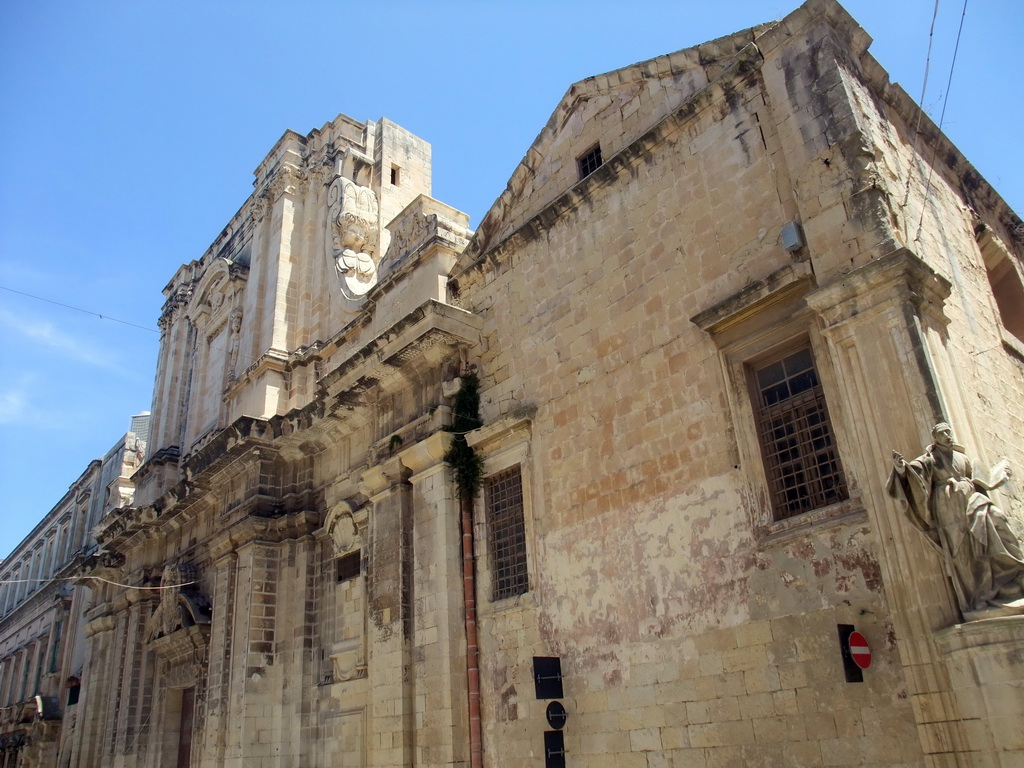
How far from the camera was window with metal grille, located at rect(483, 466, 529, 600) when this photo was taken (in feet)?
33.6

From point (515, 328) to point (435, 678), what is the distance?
14.9 ft

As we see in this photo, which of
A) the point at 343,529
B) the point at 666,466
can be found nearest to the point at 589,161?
the point at 666,466

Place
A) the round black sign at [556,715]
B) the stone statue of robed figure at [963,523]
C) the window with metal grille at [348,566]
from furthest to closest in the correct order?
the window with metal grille at [348,566]
the round black sign at [556,715]
the stone statue of robed figure at [963,523]

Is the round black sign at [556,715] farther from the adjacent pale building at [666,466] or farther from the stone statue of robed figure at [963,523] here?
the stone statue of robed figure at [963,523]

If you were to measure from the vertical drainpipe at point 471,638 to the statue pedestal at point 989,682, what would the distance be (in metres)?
5.58

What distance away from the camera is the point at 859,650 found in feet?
21.1

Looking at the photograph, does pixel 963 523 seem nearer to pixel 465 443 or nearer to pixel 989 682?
pixel 989 682

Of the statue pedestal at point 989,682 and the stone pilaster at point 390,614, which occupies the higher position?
the stone pilaster at point 390,614

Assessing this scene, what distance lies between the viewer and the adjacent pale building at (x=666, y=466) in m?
6.52

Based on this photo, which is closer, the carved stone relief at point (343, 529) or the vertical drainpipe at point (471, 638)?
the vertical drainpipe at point (471, 638)

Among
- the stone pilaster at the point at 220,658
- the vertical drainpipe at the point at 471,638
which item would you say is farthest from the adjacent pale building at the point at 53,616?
the vertical drainpipe at the point at 471,638

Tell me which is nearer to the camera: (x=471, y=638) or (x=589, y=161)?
(x=471, y=638)

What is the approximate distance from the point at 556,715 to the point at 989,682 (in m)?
4.41

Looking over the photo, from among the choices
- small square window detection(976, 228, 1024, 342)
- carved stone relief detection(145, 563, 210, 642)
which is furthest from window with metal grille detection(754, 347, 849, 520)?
carved stone relief detection(145, 563, 210, 642)
